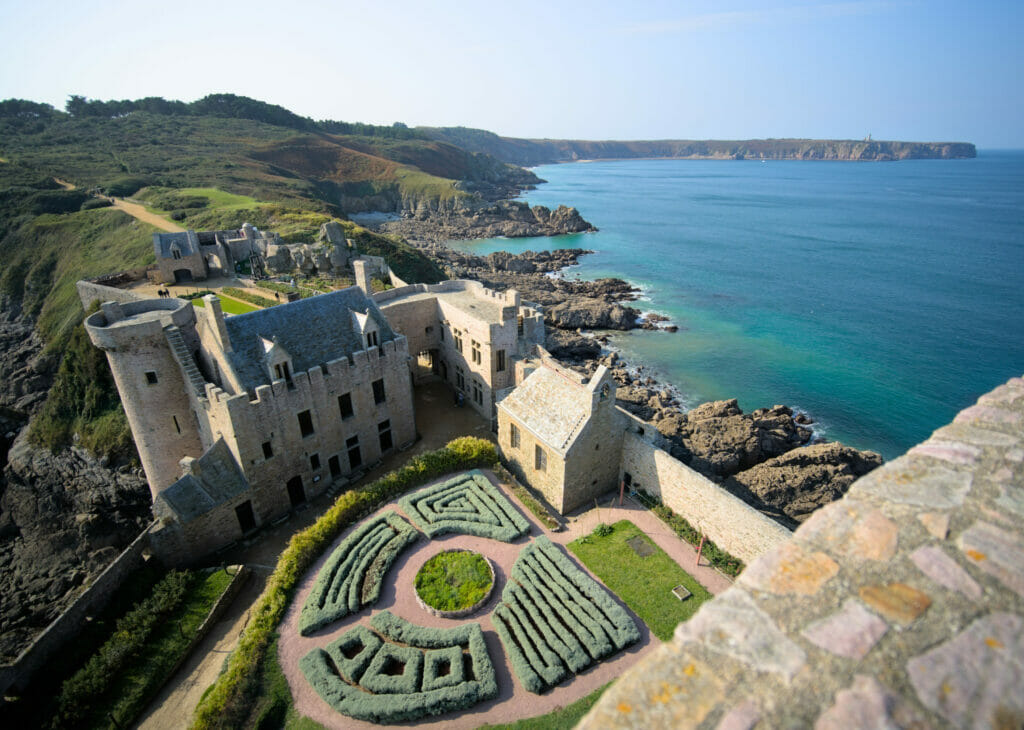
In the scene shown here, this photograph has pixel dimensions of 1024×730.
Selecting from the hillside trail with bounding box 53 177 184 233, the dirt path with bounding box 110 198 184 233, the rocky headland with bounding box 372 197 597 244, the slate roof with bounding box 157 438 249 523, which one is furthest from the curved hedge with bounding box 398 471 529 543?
the rocky headland with bounding box 372 197 597 244

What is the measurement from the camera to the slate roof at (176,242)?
157 ft

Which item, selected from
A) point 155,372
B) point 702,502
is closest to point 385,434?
point 155,372

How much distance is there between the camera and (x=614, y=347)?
6494 centimetres

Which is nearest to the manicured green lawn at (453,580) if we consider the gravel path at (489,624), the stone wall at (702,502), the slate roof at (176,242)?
the gravel path at (489,624)

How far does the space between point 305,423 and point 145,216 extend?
66855 millimetres

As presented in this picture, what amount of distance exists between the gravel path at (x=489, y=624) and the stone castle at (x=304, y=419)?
1.83 meters

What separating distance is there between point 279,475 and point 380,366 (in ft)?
28.9

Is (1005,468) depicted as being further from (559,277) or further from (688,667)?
(559,277)

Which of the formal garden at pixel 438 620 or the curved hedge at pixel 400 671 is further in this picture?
the formal garden at pixel 438 620

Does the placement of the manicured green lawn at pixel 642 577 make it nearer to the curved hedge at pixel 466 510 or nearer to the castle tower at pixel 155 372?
the curved hedge at pixel 466 510

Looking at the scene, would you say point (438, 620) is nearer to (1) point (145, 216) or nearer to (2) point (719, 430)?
(2) point (719, 430)

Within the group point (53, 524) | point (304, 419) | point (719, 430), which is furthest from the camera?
point (719, 430)

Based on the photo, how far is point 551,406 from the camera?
29.4 m

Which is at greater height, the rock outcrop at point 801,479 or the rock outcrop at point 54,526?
the rock outcrop at point 801,479
